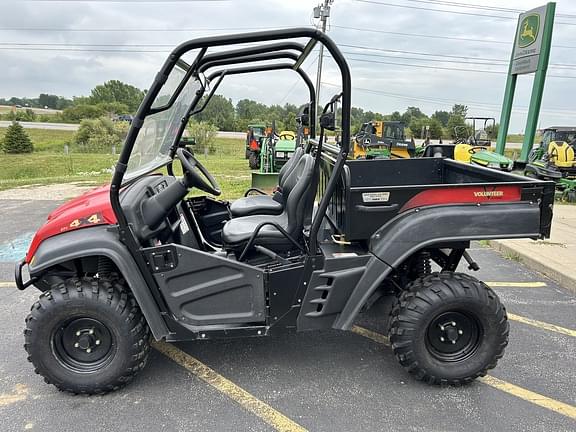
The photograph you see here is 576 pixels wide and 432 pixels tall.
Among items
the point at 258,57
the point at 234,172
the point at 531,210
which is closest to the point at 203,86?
the point at 258,57

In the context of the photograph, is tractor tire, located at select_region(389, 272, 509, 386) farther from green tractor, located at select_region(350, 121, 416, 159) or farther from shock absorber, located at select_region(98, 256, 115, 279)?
green tractor, located at select_region(350, 121, 416, 159)

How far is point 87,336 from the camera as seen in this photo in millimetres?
2578

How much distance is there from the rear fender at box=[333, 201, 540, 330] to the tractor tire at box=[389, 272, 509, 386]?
248 mm

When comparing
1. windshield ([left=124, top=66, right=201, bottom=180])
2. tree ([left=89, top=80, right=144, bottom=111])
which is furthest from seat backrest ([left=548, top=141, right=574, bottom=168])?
tree ([left=89, top=80, right=144, bottom=111])

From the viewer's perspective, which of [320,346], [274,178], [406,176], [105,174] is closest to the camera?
[320,346]

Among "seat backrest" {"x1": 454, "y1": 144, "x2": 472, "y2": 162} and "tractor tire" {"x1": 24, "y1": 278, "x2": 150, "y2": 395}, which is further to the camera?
"seat backrest" {"x1": 454, "y1": 144, "x2": 472, "y2": 162}

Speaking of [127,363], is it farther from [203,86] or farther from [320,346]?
[203,86]

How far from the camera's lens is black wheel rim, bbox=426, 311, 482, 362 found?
2.68 meters

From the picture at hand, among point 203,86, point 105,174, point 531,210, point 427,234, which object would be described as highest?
point 203,86

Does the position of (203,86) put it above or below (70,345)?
above

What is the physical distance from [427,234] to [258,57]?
4.83 feet

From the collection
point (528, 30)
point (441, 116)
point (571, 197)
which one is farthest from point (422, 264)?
point (441, 116)

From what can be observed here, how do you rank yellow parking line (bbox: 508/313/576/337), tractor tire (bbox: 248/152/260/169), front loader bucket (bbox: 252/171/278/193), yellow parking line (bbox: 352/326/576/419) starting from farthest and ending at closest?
tractor tire (bbox: 248/152/260/169), front loader bucket (bbox: 252/171/278/193), yellow parking line (bbox: 508/313/576/337), yellow parking line (bbox: 352/326/576/419)

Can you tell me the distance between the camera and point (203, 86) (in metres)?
3.24
